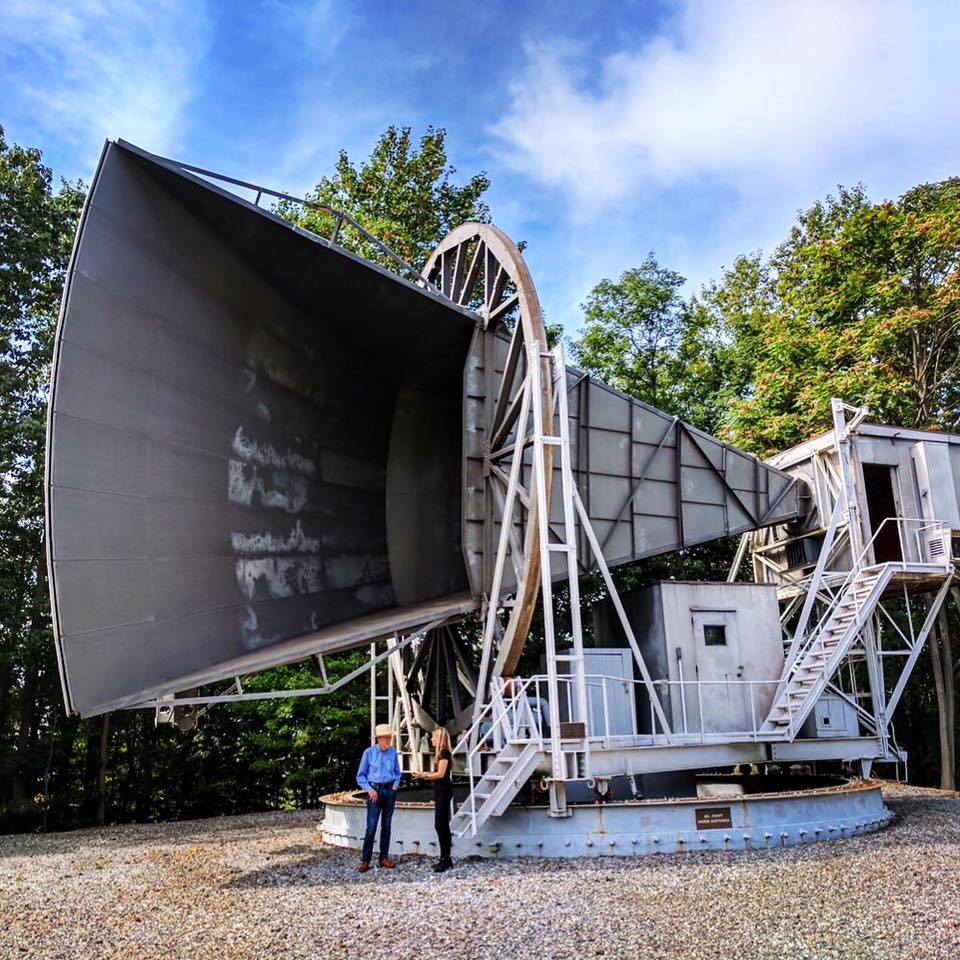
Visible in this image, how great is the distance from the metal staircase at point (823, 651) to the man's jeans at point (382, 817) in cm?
681

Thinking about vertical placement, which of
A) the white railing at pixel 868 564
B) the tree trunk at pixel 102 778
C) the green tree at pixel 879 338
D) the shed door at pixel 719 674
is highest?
the green tree at pixel 879 338

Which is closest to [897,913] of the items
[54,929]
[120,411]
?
[54,929]

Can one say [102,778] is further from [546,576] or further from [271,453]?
[546,576]

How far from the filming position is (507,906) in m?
8.56

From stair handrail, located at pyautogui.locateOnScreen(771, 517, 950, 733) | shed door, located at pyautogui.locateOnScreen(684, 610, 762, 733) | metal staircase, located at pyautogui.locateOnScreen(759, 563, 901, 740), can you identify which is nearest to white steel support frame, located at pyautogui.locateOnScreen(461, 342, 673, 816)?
shed door, located at pyautogui.locateOnScreen(684, 610, 762, 733)

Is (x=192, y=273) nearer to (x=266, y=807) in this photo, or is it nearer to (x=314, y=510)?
(x=314, y=510)

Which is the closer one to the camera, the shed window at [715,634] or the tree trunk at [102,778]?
the shed window at [715,634]

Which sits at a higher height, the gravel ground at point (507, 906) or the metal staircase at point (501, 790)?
the metal staircase at point (501, 790)

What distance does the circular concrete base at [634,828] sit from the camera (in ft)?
38.4

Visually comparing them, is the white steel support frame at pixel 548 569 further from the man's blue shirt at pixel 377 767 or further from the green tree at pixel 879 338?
the green tree at pixel 879 338

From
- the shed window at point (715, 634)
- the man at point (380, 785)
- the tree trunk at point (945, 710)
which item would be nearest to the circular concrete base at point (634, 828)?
the man at point (380, 785)

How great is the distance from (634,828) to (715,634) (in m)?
5.57

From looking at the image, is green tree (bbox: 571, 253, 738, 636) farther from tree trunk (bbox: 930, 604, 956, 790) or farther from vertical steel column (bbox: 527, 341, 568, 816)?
vertical steel column (bbox: 527, 341, 568, 816)

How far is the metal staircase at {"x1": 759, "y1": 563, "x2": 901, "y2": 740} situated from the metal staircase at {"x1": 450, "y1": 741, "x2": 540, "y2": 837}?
16.1 feet
